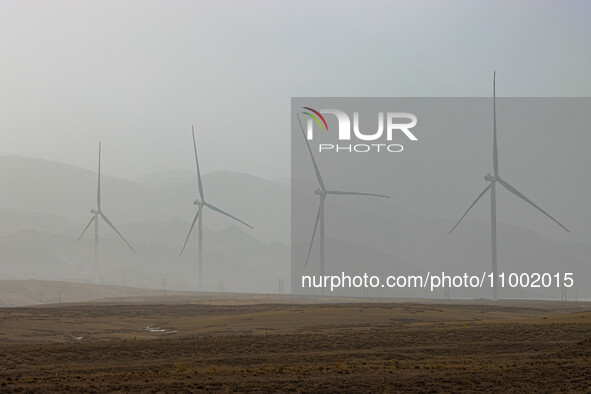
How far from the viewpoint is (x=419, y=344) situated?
59.6 metres

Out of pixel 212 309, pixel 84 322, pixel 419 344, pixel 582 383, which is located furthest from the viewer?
pixel 212 309

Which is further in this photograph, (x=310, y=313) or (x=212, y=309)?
(x=212, y=309)

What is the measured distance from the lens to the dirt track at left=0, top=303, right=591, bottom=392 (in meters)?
41.5

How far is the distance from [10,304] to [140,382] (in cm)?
13758

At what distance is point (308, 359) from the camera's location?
171 feet

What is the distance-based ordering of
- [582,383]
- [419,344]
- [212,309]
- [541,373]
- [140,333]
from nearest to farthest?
[582,383]
[541,373]
[419,344]
[140,333]
[212,309]

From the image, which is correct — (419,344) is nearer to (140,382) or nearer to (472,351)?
(472,351)

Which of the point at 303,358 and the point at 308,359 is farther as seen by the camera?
the point at 303,358

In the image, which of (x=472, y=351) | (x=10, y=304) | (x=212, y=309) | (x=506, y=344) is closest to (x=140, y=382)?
(x=472, y=351)

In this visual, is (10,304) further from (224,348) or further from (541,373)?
(541,373)

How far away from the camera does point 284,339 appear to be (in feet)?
203

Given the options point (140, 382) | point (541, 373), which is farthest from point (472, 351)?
point (140, 382)

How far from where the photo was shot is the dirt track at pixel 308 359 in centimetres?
4147

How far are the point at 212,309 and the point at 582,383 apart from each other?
A: 86186 millimetres
